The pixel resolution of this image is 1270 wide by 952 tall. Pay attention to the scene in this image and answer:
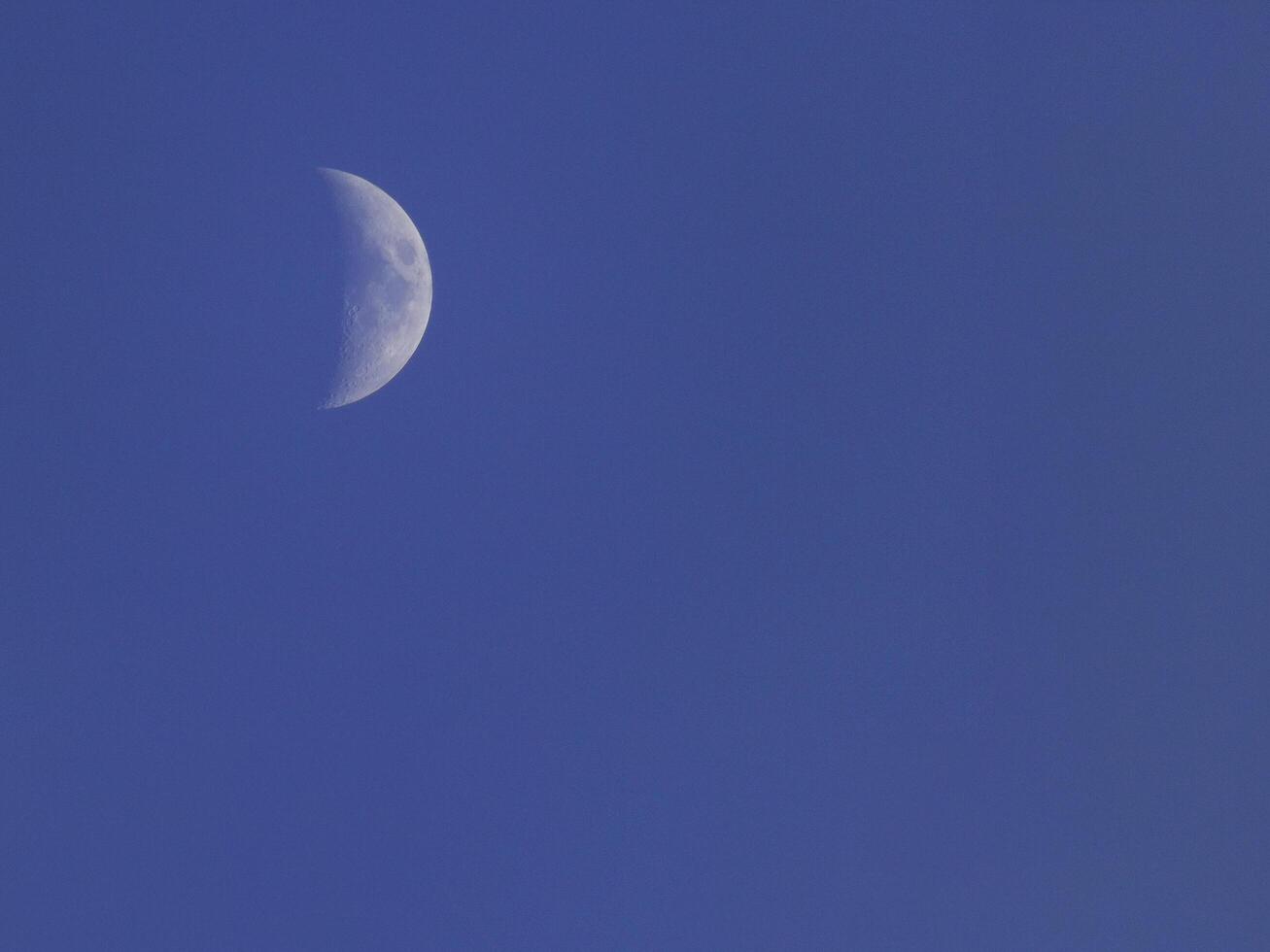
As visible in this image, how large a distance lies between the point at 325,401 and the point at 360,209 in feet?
4.24

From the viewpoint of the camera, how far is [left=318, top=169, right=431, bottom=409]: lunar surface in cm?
591

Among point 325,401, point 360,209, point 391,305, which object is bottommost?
point 325,401

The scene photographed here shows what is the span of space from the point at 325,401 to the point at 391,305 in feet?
2.58

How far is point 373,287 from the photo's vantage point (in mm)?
5934

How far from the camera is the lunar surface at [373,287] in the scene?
5.91 meters

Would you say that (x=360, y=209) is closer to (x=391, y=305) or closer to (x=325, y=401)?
(x=391, y=305)

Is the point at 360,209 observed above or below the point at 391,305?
above

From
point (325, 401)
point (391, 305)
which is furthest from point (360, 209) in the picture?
point (325, 401)

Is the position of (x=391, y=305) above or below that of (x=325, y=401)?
above

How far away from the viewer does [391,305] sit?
600 centimetres

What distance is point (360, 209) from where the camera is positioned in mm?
5965

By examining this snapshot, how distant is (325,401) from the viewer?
19.9 feet
